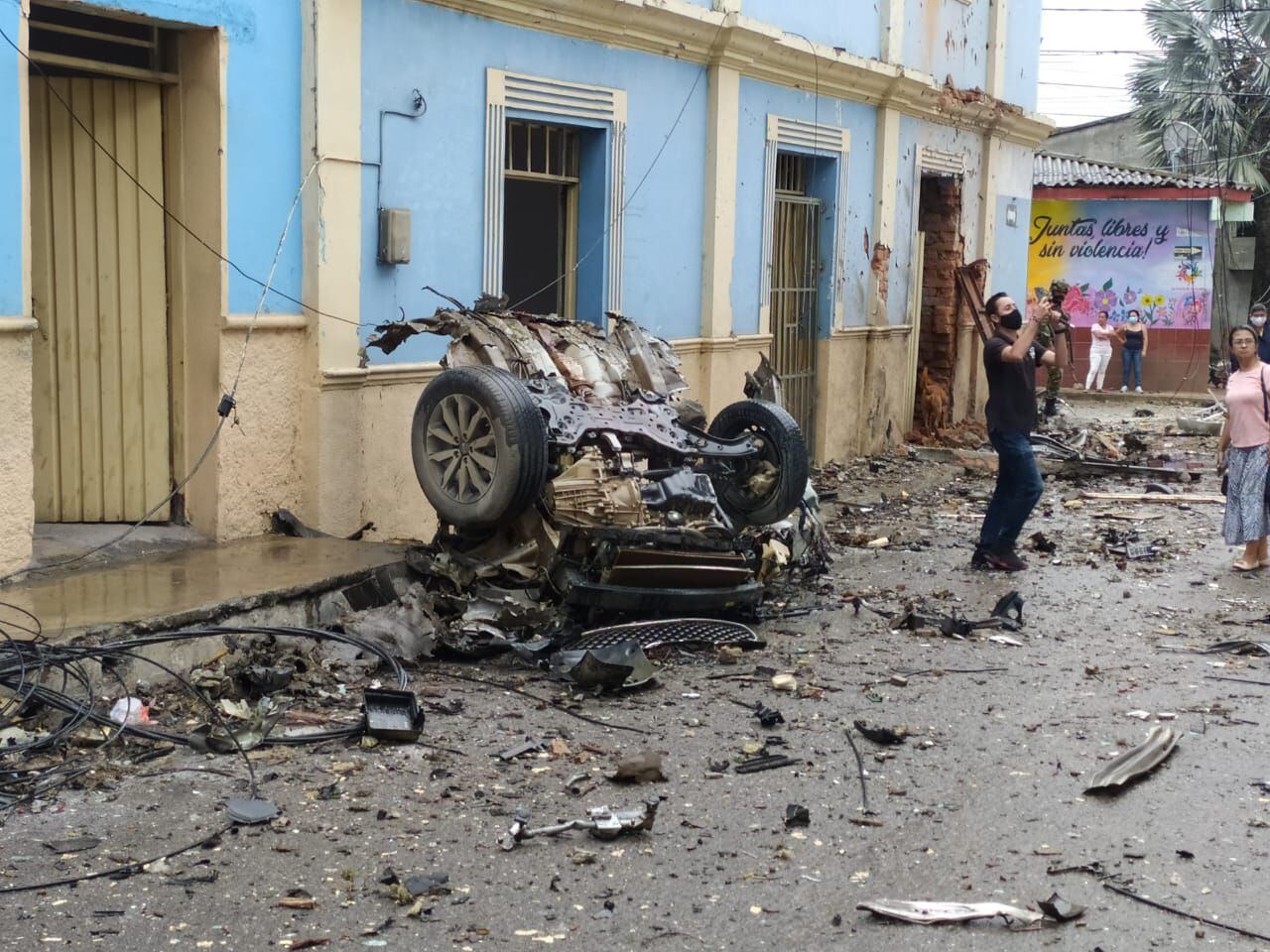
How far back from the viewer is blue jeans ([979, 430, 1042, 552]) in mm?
10320

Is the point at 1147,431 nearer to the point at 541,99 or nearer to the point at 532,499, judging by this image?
the point at 541,99

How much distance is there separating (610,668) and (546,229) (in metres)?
6.16

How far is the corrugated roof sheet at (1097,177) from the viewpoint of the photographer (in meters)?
28.8

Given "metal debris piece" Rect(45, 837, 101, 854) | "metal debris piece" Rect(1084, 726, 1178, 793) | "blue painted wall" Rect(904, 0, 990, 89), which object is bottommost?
"metal debris piece" Rect(45, 837, 101, 854)

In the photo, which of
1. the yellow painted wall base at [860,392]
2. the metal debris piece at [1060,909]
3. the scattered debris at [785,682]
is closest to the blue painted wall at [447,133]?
the scattered debris at [785,682]

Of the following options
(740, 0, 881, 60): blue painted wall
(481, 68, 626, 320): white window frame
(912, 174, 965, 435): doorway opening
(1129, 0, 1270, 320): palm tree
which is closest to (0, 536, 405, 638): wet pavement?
(481, 68, 626, 320): white window frame

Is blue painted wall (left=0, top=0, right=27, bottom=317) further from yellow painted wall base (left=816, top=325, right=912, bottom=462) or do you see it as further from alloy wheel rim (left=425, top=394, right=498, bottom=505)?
yellow painted wall base (left=816, top=325, right=912, bottom=462)

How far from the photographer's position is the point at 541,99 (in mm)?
11234

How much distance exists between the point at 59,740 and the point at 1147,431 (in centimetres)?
1754

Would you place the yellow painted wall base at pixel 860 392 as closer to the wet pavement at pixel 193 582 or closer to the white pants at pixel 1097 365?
the wet pavement at pixel 193 582

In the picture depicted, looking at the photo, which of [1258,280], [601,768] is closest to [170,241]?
[601,768]

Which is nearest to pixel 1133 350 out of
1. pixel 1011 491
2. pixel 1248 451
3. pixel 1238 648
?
pixel 1248 451

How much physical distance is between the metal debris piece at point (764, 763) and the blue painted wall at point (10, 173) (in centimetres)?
423

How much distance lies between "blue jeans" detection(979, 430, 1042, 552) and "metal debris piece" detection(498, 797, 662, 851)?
5.67 meters
